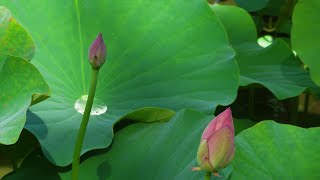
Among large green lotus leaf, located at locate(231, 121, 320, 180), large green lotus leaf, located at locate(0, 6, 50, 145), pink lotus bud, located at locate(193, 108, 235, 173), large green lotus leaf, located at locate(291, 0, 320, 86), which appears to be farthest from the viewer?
large green lotus leaf, located at locate(291, 0, 320, 86)

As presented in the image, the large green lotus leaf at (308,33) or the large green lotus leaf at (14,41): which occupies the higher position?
the large green lotus leaf at (14,41)

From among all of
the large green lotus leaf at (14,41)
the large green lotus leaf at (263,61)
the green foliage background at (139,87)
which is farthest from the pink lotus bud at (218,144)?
the large green lotus leaf at (263,61)

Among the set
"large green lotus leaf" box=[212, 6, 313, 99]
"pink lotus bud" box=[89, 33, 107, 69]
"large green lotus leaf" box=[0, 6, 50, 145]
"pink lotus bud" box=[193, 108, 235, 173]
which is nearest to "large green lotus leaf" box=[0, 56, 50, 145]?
"large green lotus leaf" box=[0, 6, 50, 145]

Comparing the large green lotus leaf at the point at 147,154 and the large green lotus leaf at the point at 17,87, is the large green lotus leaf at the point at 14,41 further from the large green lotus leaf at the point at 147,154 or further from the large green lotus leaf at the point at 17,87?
the large green lotus leaf at the point at 147,154

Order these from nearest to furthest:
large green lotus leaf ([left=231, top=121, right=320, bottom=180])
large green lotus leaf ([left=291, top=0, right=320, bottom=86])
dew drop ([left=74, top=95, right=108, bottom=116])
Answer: large green lotus leaf ([left=231, top=121, right=320, bottom=180]), dew drop ([left=74, top=95, right=108, bottom=116]), large green lotus leaf ([left=291, top=0, right=320, bottom=86])

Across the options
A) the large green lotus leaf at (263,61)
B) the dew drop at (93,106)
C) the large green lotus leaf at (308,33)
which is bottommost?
the large green lotus leaf at (263,61)

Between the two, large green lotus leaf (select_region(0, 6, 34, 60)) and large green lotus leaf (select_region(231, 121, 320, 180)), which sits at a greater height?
large green lotus leaf (select_region(0, 6, 34, 60))

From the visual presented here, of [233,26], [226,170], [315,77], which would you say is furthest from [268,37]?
[226,170]

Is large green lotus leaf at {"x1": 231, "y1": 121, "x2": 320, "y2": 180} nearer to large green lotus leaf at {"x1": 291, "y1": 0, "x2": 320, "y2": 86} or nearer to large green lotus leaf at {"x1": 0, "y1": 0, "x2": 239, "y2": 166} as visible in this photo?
large green lotus leaf at {"x1": 0, "y1": 0, "x2": 239, "y2": 166}
